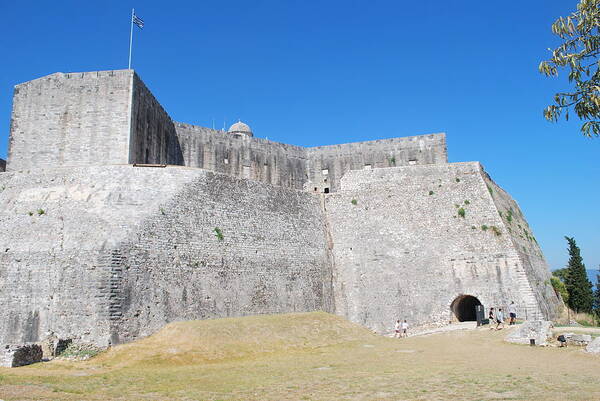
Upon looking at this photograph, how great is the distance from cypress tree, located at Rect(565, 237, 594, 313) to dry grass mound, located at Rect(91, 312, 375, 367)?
18.0 meters

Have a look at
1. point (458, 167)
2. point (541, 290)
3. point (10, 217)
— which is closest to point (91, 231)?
point (10, 217)

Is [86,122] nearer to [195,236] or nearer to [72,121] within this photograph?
[72,121]

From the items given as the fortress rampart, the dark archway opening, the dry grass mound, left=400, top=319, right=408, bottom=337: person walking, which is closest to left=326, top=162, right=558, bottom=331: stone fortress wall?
the dark archway opening

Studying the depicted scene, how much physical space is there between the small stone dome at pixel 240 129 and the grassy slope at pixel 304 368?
2198 cm

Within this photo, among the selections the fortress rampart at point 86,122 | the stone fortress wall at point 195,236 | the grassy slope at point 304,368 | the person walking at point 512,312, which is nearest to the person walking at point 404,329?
the stone fortress wall at point 195,236

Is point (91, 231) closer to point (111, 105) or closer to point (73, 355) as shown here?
point (73, 355)

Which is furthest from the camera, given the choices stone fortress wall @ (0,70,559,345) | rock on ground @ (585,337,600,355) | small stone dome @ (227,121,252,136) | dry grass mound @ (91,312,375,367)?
small stone dome @ (227,121,252,136)

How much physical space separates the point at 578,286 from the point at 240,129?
27676mm

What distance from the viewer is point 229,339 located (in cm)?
1962

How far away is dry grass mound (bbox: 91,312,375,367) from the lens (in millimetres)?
17844

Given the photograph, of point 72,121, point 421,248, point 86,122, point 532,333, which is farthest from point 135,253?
point 532,333

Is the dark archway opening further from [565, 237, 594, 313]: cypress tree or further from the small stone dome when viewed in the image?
the small stone dome

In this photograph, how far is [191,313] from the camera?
71.3 ft

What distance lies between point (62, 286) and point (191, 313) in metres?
5.18
